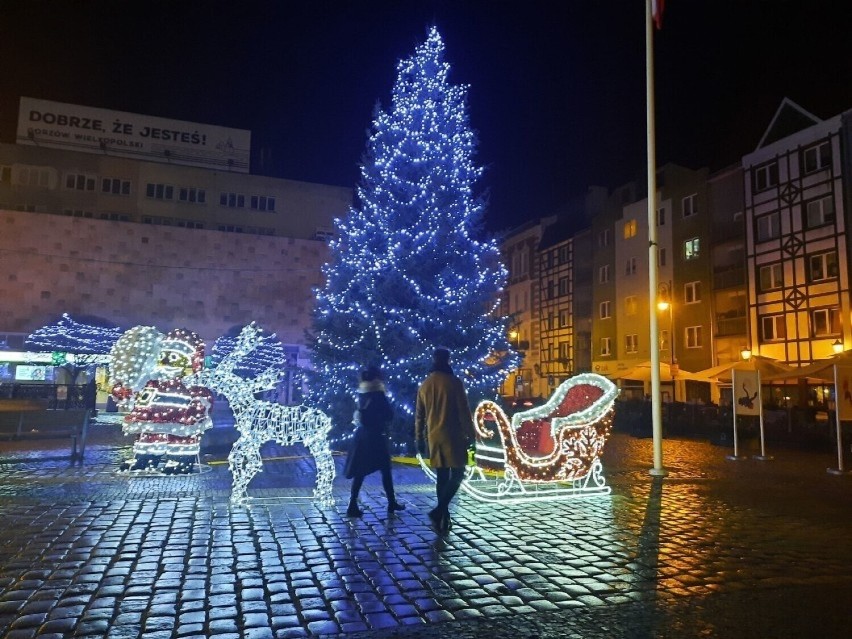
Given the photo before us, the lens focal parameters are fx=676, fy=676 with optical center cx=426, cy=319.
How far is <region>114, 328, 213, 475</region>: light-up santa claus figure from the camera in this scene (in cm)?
1084

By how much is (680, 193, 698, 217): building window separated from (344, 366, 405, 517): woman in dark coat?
3067cm

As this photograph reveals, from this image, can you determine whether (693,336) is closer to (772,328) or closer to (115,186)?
(772,328)

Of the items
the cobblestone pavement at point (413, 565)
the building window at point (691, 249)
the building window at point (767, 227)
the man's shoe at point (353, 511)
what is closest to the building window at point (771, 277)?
the building window at point (767, 227)

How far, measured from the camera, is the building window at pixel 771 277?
29109 millimetres

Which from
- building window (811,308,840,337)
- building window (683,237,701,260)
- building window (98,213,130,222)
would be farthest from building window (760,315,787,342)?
building window (98,213,130,222)

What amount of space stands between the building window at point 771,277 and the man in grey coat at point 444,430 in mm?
26126

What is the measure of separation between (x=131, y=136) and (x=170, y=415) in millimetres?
37516

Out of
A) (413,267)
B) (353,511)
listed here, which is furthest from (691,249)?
(353,511)

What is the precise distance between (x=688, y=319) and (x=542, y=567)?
104ft

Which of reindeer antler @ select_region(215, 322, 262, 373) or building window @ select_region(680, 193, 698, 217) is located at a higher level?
building window @ select_region(680, 193, 698, 217)

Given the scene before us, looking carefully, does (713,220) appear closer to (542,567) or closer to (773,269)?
(773,269)

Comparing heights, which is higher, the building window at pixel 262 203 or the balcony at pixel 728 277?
the building window at pixel 262 203

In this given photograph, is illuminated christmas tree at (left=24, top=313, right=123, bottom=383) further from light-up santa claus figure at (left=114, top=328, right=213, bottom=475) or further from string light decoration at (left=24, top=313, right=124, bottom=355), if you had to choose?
light-up santa claus figure at (left=114, top=328, right=213, bottom=475)

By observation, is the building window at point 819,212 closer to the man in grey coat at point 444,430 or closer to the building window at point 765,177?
the building window at point 765,177
